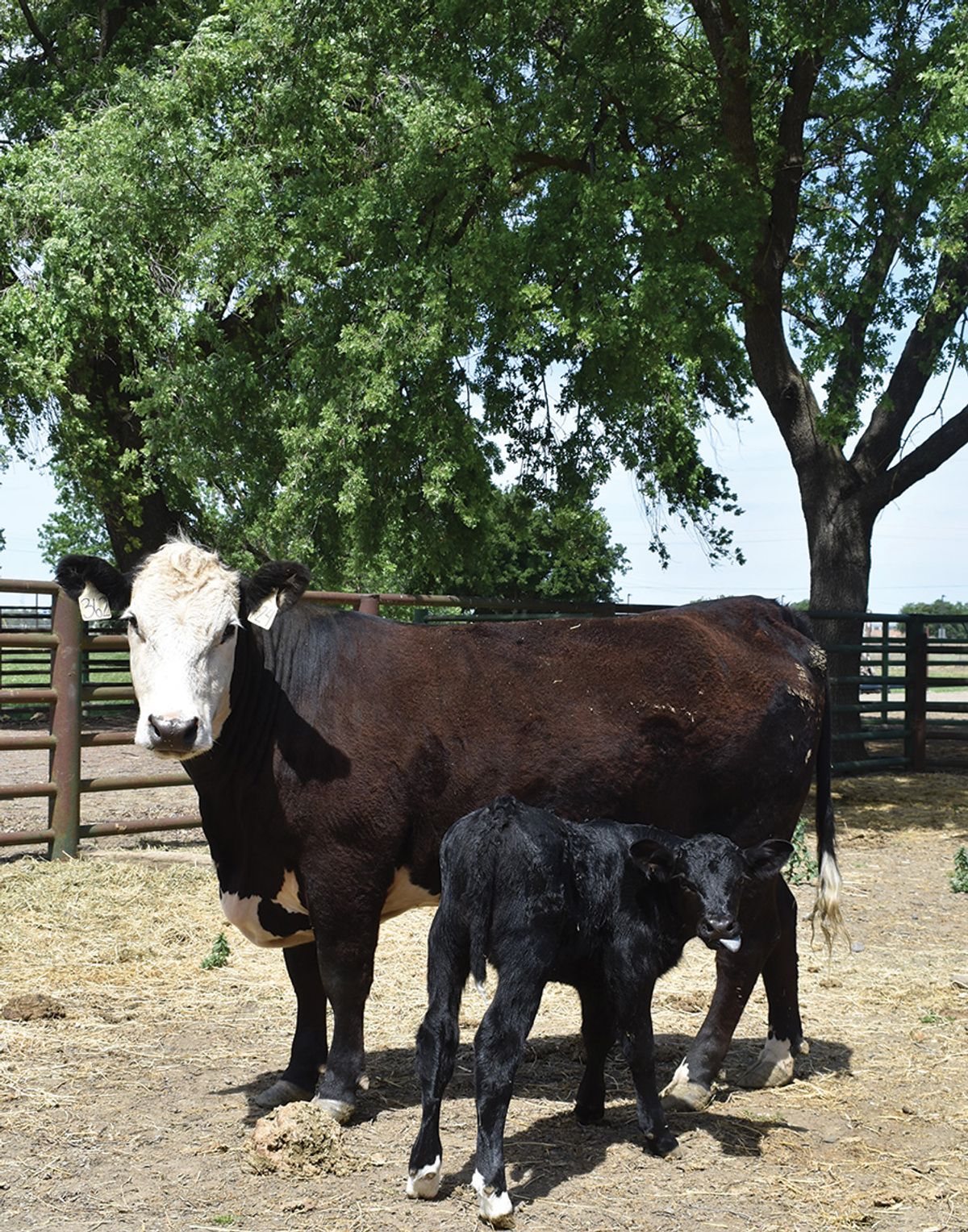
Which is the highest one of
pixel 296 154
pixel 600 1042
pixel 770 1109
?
pixel 296 154

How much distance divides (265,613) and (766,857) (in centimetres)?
194

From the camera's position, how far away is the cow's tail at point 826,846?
5066 millimetres

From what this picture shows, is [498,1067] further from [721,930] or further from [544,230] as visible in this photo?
[544,230]

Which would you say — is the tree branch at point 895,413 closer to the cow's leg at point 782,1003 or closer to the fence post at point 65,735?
the fence post at point 65,735

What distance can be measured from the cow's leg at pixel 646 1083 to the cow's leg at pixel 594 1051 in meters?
0.20

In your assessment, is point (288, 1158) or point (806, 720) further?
point (806, 720)

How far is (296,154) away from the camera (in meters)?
13.5

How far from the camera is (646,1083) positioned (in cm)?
409

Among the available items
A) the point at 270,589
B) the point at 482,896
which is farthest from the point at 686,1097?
the point at 270,589

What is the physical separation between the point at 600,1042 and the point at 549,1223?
0.83 m

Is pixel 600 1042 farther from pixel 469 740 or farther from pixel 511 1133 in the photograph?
pixel 469 740

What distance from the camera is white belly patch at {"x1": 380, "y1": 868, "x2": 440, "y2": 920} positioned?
4.62 m

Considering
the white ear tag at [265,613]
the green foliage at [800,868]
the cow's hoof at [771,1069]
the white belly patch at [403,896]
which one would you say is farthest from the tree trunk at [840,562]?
the white ear tag at [265,613]

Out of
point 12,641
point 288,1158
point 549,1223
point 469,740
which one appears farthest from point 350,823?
point 12,641
